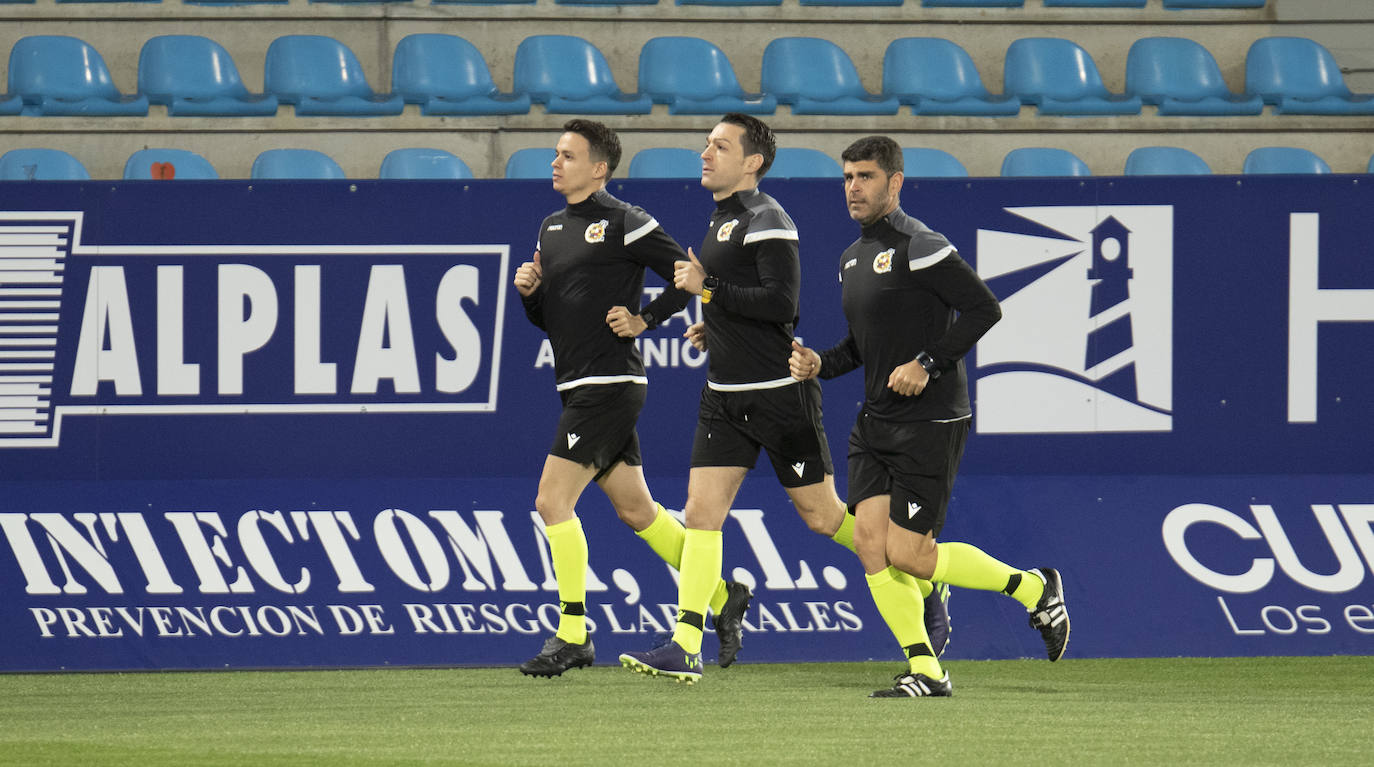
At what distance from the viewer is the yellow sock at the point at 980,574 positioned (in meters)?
6.33

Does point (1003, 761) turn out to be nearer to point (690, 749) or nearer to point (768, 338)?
point (690, 749)

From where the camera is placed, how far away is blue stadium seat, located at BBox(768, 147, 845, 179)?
10.4m

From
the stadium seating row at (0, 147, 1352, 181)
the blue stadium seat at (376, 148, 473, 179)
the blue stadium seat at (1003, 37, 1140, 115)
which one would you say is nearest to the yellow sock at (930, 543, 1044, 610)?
the stadium seating row at (0, 147, 1352, 181)

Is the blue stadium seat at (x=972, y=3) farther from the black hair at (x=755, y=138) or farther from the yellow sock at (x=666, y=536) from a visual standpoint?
the yellow sock at (x=666, y=536)

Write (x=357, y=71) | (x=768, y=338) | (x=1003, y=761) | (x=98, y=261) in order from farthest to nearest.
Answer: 1. (x=357, y=71)
2. (x=98, y=261)
3. (x=768, y=338)
4. (x=1003, y=761)

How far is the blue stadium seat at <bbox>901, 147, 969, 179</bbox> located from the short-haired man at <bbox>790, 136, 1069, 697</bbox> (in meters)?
4.20

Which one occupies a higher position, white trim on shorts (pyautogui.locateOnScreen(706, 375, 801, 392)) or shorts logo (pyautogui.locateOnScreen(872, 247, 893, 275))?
shorts logo (pyautogui.locateOnScreen(872, 247, 893, 275))

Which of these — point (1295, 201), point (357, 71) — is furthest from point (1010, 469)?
point (357, 71)

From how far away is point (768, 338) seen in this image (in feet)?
20.9

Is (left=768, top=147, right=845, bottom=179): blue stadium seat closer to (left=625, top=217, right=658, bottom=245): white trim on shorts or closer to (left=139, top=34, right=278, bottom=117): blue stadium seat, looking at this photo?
(left=139, top=34, right=278, bottom=117): blue stadium seat

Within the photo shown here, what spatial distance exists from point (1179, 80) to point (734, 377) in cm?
700

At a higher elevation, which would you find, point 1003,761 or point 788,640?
point 1003,761

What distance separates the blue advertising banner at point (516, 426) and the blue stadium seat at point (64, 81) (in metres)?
3.93

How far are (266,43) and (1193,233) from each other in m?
7.05
